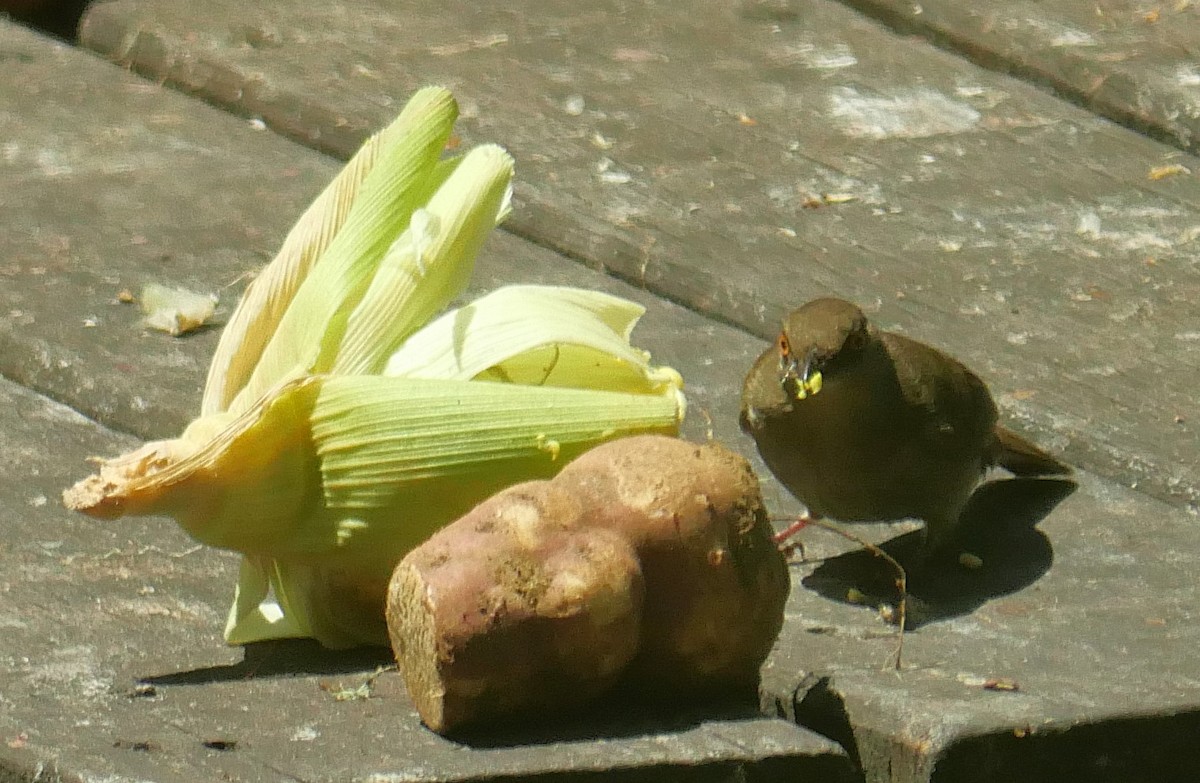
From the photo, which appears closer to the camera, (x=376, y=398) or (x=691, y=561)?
(x=691, y=561)

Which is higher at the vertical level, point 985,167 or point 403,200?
point 403,200

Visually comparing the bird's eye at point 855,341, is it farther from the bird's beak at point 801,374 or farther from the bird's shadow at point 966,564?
the bird's shadow at point 966,564

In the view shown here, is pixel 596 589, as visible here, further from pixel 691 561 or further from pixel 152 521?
pixel 152 521

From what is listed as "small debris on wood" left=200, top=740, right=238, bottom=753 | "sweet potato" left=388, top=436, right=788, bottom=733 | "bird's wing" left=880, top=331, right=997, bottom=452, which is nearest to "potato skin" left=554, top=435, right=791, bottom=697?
"sweet potato" left=388, top=436, right=788, bottom=733

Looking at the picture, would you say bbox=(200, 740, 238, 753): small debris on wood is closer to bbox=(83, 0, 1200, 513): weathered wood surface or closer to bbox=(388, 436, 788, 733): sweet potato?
bbox=(388, 436, 788, 733): sweet potato

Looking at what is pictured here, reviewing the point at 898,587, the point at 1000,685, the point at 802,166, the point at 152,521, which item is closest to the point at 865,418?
the point at 898,587

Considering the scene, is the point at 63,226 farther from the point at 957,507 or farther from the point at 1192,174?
the point at 1192,174

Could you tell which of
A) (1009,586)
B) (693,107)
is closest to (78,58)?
(693,107)
